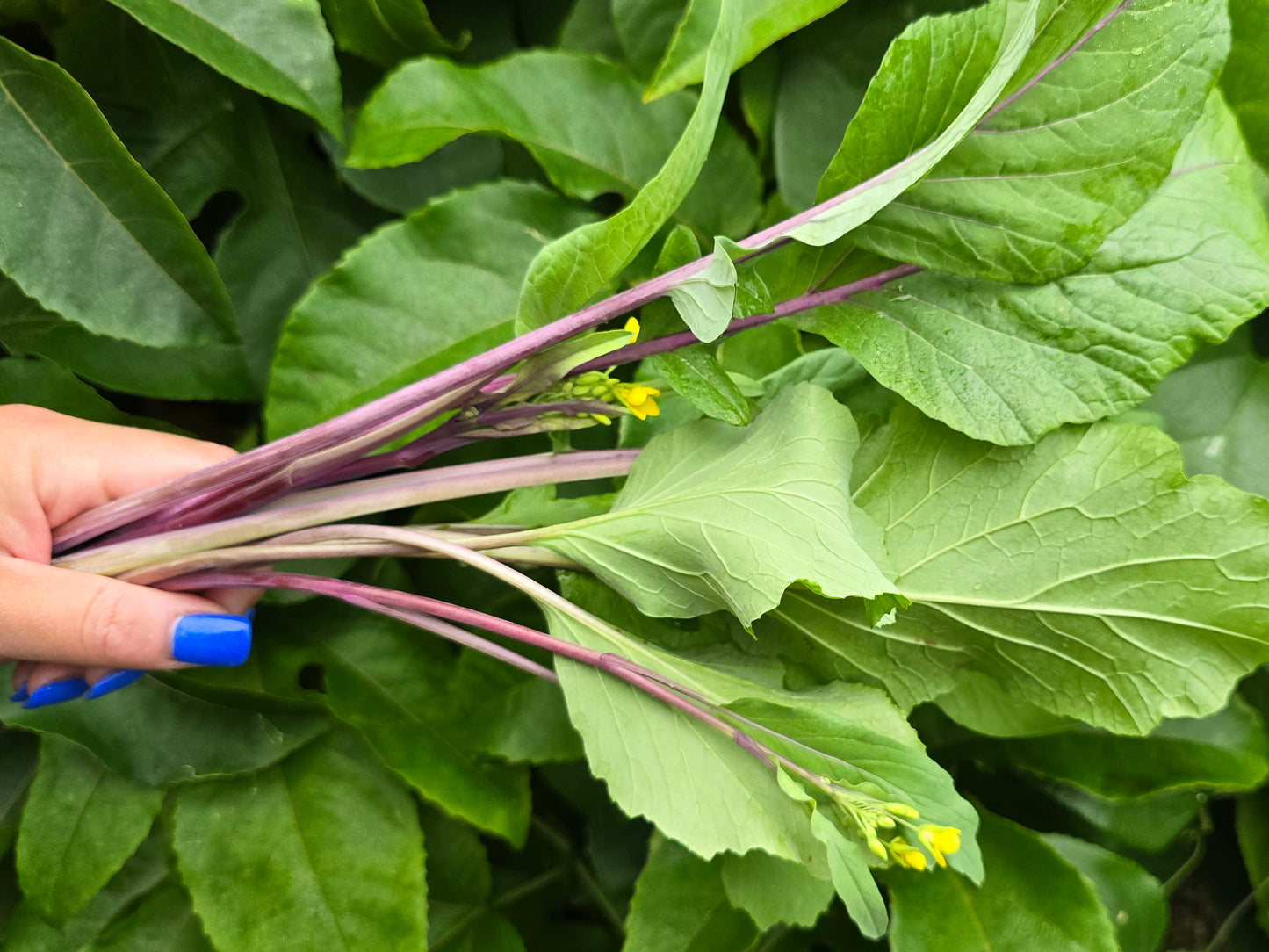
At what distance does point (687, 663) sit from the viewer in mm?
469

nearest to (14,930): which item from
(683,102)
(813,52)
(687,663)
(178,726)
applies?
(178,726)

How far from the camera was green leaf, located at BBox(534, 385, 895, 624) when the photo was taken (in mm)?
378

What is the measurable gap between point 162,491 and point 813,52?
56cm

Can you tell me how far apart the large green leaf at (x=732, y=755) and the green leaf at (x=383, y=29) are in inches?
16.6

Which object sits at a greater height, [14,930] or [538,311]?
[538,311]

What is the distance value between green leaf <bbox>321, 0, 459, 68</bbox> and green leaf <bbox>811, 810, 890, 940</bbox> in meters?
0.56

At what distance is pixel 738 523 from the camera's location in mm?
407

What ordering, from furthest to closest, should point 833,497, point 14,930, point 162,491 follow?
point 14,930 < point 162,491 < point 833,497

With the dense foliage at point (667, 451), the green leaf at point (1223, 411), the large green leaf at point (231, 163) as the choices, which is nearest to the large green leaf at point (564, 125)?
the dense foliage at point (667, 451)

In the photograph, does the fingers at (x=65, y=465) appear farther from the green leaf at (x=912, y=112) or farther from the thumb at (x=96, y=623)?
the green leaf at (x=912, y=112)

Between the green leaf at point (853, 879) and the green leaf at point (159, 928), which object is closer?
the green leaf at point (853, 879)

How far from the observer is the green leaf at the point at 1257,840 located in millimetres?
668

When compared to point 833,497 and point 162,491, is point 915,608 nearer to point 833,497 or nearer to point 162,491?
point 833,497

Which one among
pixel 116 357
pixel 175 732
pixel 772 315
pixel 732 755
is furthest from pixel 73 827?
pixel 772 315
